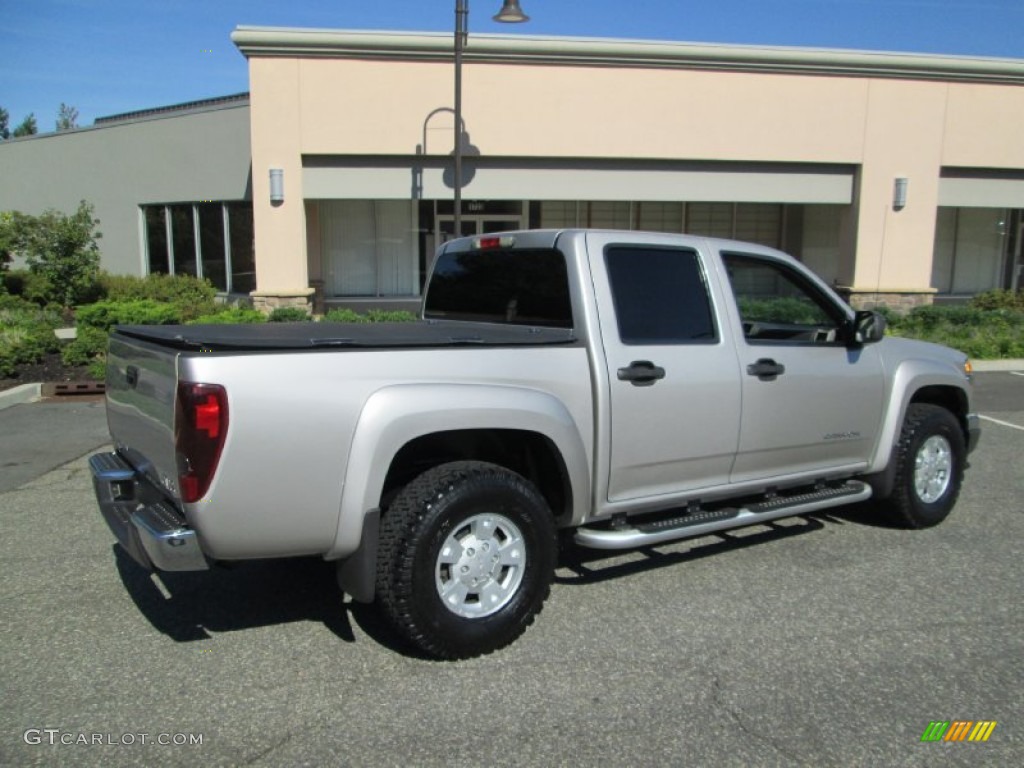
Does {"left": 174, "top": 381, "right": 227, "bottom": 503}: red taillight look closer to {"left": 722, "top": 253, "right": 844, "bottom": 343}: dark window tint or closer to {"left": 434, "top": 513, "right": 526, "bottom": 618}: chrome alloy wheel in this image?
{"left": 434, "top": 513, "right": 526, "bottom": 618}: chrome alloy wheel

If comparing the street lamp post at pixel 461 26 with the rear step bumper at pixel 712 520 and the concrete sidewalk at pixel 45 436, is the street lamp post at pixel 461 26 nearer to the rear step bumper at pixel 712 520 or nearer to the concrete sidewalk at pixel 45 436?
the concrete sidewalk at pixel 45 436

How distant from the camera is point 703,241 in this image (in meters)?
4.66

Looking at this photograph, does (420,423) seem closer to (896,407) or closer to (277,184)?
(896,407)

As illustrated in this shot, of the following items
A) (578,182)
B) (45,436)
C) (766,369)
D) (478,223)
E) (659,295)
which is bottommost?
(45,436)

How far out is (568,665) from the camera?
3.69 metres

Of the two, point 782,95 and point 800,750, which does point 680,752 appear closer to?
point 800,750

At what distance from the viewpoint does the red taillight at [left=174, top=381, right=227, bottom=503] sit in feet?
10.1

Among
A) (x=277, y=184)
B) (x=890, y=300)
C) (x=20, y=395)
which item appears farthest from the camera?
(x=890, y=300)

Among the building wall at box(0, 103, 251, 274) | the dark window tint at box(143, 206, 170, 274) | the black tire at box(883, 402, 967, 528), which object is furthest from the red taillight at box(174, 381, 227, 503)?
the dark window tint at box(143, 206, 170, 274)

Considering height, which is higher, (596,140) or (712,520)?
(596,140)

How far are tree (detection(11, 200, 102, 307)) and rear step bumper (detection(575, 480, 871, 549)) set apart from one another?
15.9m

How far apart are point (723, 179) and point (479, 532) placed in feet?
50.3

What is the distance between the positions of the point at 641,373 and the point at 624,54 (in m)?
13.9

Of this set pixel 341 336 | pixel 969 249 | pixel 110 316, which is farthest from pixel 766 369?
pixel 969 249
